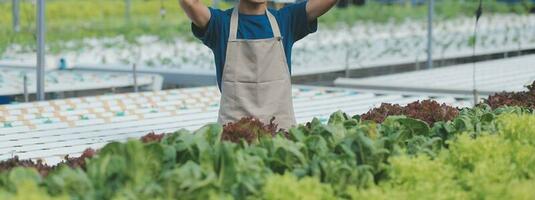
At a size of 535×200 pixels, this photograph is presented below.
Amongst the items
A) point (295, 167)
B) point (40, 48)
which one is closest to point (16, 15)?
point (40, 48)

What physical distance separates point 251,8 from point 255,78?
28 centimetres

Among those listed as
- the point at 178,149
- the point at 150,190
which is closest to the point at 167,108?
the point at 178,149

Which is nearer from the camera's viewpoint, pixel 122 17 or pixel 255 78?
pixel 255 78

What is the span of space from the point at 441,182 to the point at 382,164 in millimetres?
322

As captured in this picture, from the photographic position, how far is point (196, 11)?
495 centimetres

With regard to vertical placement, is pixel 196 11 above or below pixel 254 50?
above

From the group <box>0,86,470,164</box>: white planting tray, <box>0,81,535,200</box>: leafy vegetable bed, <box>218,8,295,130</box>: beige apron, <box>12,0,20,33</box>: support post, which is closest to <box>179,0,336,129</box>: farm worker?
<box>218,8,295,130</box>: beige apron

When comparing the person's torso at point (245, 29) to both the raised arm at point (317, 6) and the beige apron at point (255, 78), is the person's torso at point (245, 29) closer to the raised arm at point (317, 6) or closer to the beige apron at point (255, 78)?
the beige apron at point (255, 78)

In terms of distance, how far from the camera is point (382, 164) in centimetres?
393

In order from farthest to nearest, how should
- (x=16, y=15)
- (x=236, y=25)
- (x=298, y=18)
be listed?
(x=16, y=15)
(x=298, y=18)
(x=236, y=25)

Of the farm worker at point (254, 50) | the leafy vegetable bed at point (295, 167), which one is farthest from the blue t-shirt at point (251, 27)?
the leafy vegetable bed at point (295, 167)

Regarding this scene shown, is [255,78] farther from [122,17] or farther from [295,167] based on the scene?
[122,17]

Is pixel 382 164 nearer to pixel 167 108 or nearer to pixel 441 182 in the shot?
pixel 441 182

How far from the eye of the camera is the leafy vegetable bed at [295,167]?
3459 mm
